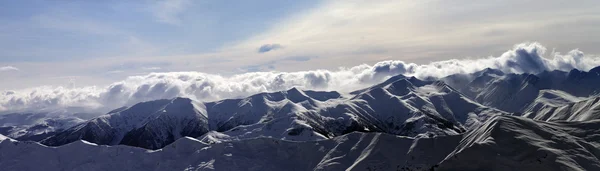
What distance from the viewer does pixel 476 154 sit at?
194000 millimetres

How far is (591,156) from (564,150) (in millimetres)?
10159

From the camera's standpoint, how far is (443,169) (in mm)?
191000

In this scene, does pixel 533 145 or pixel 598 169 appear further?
pixel 533 145

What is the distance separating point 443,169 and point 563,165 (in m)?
44.5

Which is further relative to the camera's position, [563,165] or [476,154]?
[476,154]

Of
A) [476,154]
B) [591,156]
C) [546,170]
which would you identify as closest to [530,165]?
[546,170]

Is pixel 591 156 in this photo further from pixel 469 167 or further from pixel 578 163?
pixel 469 167

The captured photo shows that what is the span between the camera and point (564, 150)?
19988 centimetres

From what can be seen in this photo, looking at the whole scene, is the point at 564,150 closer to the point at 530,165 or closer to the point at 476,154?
the point at 530,165

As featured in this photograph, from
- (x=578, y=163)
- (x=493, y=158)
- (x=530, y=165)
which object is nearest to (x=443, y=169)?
(x=493, y=158)

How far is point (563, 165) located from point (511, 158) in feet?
61.6

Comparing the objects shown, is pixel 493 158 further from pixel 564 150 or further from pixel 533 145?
pixel 564 150

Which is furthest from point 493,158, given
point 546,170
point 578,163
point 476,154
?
point 578,163

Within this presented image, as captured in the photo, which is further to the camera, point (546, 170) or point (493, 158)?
point (493, 158)
